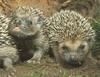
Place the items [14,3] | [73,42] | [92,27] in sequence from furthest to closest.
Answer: [14,3]
[92,27]
[73,42]

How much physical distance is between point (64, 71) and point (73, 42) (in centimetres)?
67

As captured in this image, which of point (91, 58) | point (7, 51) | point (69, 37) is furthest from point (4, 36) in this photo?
point (91, 58)

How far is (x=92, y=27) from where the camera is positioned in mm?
9797

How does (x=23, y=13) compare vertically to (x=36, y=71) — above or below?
above

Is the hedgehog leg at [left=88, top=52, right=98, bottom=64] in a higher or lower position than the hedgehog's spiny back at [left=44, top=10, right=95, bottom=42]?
lower

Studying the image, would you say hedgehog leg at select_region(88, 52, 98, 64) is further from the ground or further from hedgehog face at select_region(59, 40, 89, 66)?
hedgehog face at select_region(59, 40, 89, 66)

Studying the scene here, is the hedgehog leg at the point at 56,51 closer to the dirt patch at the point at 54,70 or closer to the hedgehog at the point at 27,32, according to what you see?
the dirt patch at the point at 54,70

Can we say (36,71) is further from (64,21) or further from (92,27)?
(92,27)

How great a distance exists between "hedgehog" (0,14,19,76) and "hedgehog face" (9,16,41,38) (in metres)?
0.14

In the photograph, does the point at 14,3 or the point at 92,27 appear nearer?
the point at 92,27

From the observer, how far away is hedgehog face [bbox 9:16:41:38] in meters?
8.56

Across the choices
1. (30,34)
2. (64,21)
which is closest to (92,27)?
(64,21)

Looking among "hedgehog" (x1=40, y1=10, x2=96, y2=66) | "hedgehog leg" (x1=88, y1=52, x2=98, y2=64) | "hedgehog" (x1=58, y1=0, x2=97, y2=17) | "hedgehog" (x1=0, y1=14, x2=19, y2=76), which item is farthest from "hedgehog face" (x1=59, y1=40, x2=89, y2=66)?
"hedgehog" (x1=58, y1=0, x2=97, y2=17)

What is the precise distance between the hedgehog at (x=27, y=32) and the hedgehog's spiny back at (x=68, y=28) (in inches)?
10.3
